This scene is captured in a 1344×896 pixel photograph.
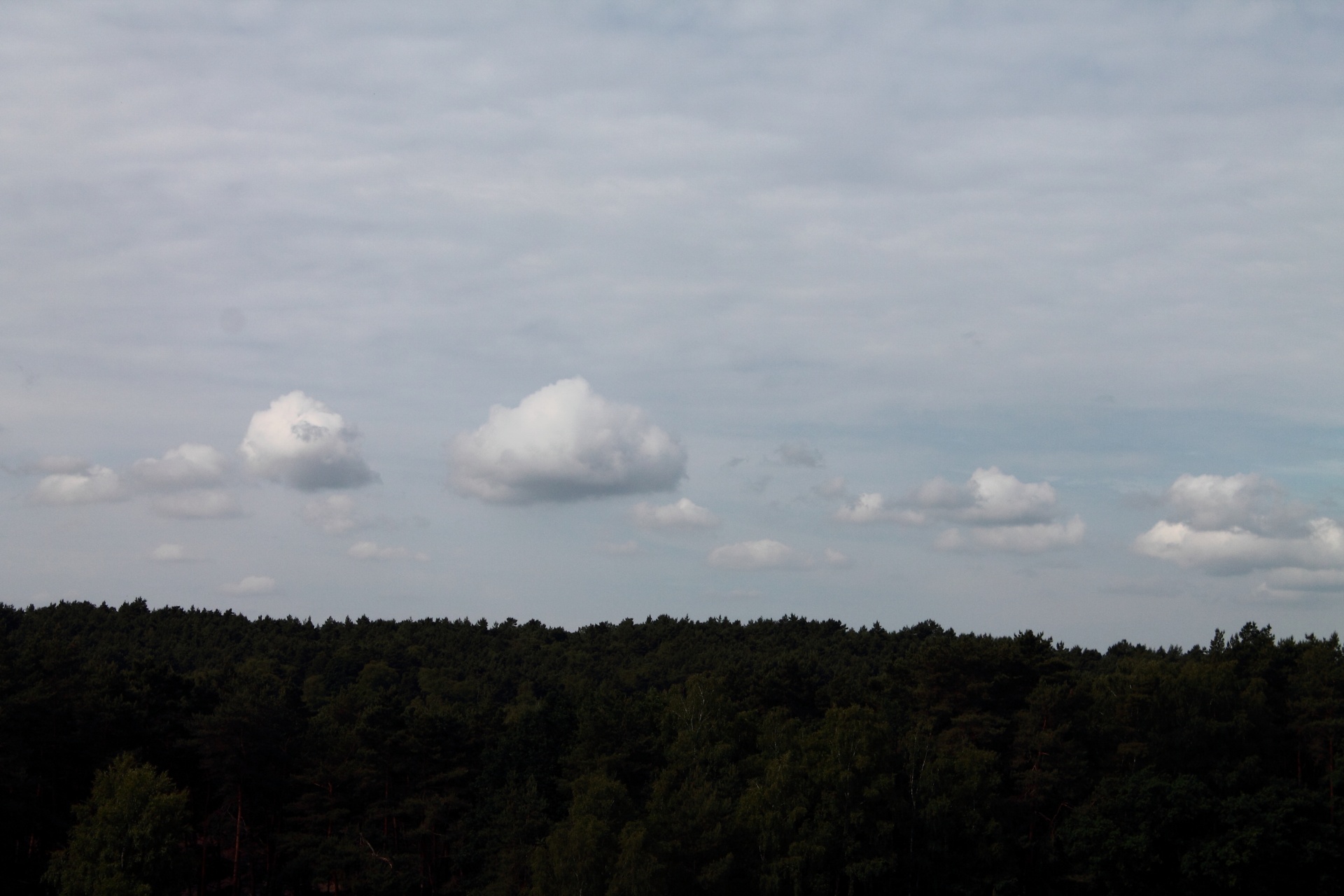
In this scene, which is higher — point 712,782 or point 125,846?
point 712,782

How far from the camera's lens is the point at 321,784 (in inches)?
2435

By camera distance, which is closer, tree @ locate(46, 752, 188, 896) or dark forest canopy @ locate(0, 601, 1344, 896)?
tree @ locate(46, 752, 188, 896)

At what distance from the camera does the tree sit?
45.8 metres

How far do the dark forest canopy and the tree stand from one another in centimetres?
20

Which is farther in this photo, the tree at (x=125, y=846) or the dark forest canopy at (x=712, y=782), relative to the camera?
the dark forest canopy at (x=712, y=782)

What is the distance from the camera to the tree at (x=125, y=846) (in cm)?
4581

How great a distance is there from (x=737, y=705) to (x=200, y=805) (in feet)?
111

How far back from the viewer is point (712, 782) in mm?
60938

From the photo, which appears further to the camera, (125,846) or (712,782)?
(712,782)

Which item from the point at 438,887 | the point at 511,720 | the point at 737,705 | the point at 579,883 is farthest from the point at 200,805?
the point at 737,705

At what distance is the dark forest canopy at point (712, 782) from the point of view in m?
53.3

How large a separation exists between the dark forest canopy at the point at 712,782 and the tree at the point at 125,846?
0.66 feet

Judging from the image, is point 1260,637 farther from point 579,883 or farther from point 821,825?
point 579,883

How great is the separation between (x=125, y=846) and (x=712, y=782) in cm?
2887
